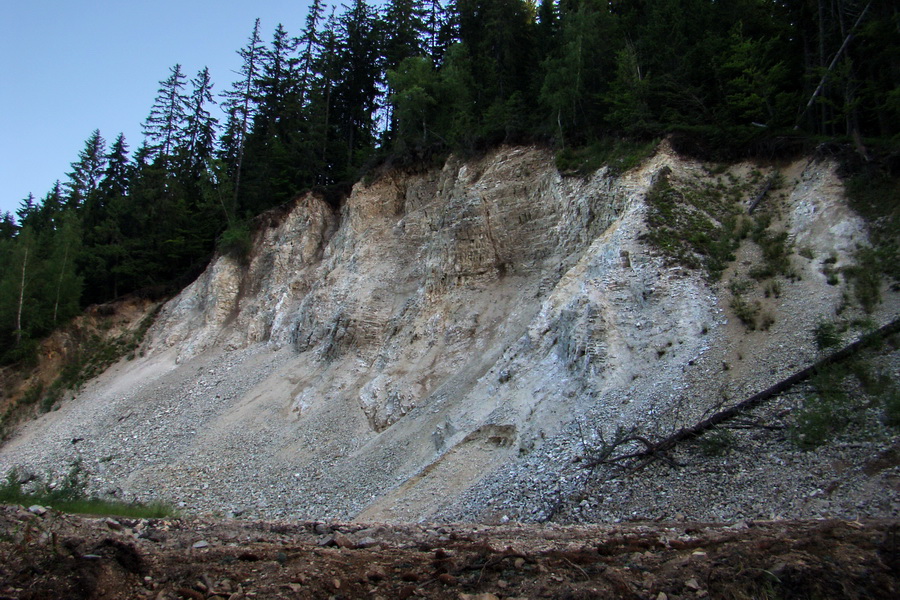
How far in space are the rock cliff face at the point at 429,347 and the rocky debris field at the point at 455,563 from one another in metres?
4.96

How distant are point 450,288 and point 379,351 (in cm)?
402

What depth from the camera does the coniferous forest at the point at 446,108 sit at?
2094cm

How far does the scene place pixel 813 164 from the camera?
1788 centimetres

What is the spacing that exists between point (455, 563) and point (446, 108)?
90.4 feet

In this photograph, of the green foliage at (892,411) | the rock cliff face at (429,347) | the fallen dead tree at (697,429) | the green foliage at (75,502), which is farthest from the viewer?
the rock cliff face at (429,347)

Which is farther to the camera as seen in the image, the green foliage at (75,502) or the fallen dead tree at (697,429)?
the green foliage at (75,502)

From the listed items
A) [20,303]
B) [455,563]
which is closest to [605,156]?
[455,563]

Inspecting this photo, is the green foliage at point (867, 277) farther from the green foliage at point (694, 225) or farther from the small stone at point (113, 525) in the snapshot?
the small stone at point (113, 525)

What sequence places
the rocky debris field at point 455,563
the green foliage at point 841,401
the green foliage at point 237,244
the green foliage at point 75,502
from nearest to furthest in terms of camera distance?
1. the rocky debris field at point 455,563
2. the green foliage at point 841,401
3. the green foliage at point 75,502
4. the green foliage at point 237,244

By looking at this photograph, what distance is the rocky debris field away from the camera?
5.11 meters

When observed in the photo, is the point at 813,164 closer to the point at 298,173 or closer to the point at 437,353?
the point at 437,353

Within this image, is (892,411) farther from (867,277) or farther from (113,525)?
(113,525)

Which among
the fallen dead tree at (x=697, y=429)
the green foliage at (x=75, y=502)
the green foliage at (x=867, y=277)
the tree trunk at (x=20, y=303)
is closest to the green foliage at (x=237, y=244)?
the tree trunk at (x=20, y=303)

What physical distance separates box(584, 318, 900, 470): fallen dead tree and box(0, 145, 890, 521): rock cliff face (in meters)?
0.56
